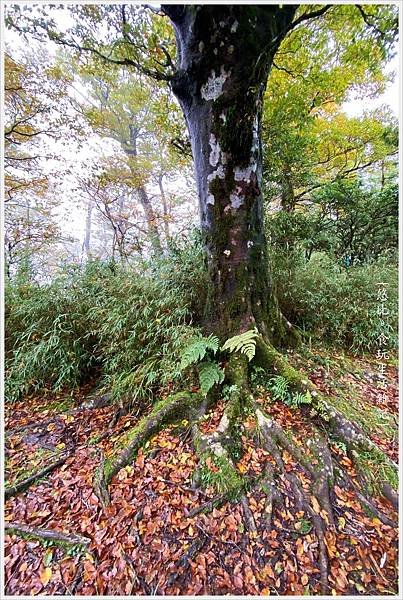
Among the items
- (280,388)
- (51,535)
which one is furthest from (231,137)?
(51,535)

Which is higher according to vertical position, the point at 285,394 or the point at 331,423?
the point at 285,394

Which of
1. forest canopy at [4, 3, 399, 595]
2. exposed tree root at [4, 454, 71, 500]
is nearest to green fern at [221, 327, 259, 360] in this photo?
forest canopy at [4, 3, 399, 595]

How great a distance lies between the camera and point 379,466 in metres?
1.70

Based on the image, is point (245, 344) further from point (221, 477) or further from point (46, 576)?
point (46, 576)

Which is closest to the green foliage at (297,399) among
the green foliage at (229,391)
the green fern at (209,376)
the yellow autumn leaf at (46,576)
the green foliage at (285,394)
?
the green foliage at (285,394)

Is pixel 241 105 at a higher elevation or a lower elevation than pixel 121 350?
higher

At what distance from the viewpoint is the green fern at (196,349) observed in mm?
2102

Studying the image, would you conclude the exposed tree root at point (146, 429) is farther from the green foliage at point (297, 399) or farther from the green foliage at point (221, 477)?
the green foliage at point (297, 399)

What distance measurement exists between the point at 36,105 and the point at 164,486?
6.76 meters

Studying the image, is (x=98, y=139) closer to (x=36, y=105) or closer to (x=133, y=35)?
Result: (x=36, y=105)

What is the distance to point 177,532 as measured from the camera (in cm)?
148

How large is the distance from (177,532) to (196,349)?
1.19 metres

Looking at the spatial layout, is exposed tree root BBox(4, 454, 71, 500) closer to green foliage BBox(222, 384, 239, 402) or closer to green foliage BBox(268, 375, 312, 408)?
green foliage BBox(222, 384, 239, 402)

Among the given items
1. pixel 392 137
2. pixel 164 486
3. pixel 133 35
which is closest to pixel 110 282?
pixel 164 486
